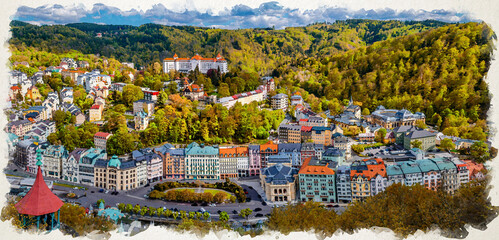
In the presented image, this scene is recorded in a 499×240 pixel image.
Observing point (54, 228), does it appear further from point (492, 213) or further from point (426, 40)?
point (426, 40)

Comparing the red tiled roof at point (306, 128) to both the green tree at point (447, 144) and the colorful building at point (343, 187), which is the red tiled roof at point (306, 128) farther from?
the green tree at point (447, 144)

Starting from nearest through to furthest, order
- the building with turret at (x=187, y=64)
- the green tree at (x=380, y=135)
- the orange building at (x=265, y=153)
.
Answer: the orange building at (x=265, y=153)
the green tree at (x=380, y=135)
the building with turret at (x=187, y=64)

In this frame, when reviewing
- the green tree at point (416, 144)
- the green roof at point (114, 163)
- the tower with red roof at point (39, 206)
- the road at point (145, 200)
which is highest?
the tower with red roof at point (39, 206)

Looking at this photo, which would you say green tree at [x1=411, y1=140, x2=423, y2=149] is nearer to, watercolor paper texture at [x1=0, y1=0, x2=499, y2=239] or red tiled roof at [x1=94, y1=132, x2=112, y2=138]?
watercolor paper texture at [x1=0, y1=0, x2=499, y2=239]

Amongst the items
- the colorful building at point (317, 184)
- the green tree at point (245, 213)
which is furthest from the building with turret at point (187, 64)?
the green tree at point (245, 213)

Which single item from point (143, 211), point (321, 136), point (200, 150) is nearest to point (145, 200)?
point (143, 211)

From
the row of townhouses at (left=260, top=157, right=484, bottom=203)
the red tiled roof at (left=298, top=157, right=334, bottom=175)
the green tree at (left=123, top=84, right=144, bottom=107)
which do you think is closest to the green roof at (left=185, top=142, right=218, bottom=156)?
the row of townhouses at (left=260, top=157, right=484, bottom=203)
